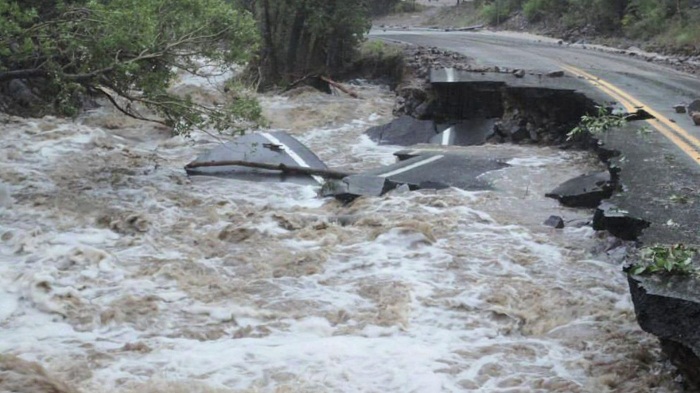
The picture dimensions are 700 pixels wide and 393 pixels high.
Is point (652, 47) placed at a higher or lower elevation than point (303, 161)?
higher

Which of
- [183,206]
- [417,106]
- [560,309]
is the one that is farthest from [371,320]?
[417,106]

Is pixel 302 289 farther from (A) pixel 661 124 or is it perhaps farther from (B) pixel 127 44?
(A) pixel 661 124

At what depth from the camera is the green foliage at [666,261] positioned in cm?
539

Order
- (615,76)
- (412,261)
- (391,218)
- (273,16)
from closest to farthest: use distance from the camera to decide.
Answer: (412,261) → (391,218) → (615,76) → (273,16)

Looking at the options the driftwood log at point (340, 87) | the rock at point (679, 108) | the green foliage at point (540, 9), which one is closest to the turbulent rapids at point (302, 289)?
the rock at point (679, 108)

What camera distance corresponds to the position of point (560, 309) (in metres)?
6.91

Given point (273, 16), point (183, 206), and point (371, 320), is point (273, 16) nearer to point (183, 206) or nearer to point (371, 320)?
point (183, 206)

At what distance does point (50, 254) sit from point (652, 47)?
Answer: 18.7 metres

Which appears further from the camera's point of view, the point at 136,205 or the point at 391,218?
the point at 136,205

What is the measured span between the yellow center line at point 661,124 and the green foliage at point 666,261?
3647 millimetres

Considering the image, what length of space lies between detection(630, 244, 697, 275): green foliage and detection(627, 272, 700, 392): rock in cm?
7

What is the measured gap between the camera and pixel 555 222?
30.0 ft

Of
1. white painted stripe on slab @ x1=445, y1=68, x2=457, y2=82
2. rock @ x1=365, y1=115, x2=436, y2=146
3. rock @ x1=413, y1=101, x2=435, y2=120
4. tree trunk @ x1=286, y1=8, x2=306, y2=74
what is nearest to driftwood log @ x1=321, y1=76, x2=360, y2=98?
tree trunk @ x1=286, y1=8, x2=306, y2=74

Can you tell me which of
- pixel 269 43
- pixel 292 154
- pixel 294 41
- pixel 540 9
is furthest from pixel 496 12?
pixel 292 154
